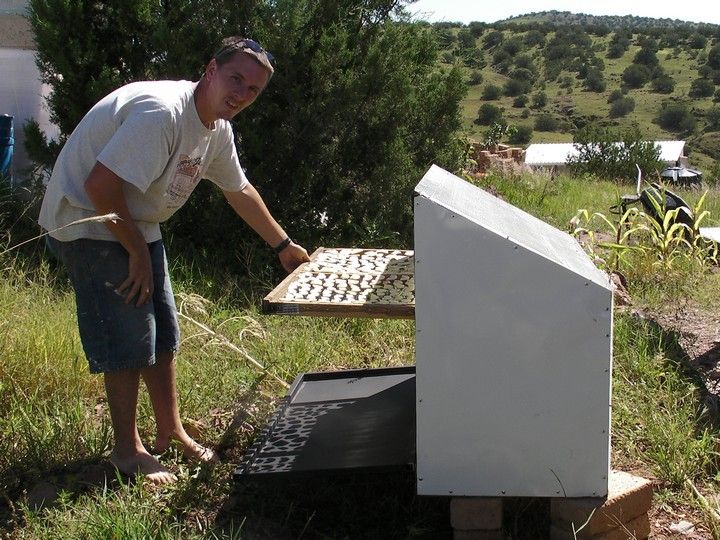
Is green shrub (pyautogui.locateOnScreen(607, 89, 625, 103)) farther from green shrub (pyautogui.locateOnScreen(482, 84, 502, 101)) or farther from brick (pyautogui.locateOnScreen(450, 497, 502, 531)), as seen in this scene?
brick (pyautogui.locateOnScreen(450, 497, 502, 531))

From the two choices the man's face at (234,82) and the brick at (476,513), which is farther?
the man's face at (234,82)

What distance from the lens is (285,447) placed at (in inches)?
125

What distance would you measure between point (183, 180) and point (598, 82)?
60225 mm

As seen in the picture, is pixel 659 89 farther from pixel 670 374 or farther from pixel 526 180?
pixel 670 374

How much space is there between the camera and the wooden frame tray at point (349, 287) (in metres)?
2.80

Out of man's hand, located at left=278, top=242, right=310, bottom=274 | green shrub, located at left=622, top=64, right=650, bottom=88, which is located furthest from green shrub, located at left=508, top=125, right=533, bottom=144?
man's hand, located at left=278, top=242, right=310, bottom=274

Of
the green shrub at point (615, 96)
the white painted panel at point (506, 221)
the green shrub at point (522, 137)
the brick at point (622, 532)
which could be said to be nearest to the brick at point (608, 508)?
the brick at point (622, 532)

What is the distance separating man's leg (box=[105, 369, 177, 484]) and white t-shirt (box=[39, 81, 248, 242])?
0.53 m

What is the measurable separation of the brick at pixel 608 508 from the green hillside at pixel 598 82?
41.3 m

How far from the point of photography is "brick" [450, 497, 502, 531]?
2.68 metres

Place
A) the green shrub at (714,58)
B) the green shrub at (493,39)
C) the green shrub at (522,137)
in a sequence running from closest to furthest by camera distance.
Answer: the green shrub at (522,137)
the green shrub at (714,58)
the green shrub at (493,39)

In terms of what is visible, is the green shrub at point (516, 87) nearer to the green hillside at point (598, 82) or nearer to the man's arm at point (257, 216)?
the green hillside at point (598, 82)

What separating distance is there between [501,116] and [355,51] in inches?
1872

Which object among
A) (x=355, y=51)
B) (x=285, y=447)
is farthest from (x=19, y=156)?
(x=285, y=447)
